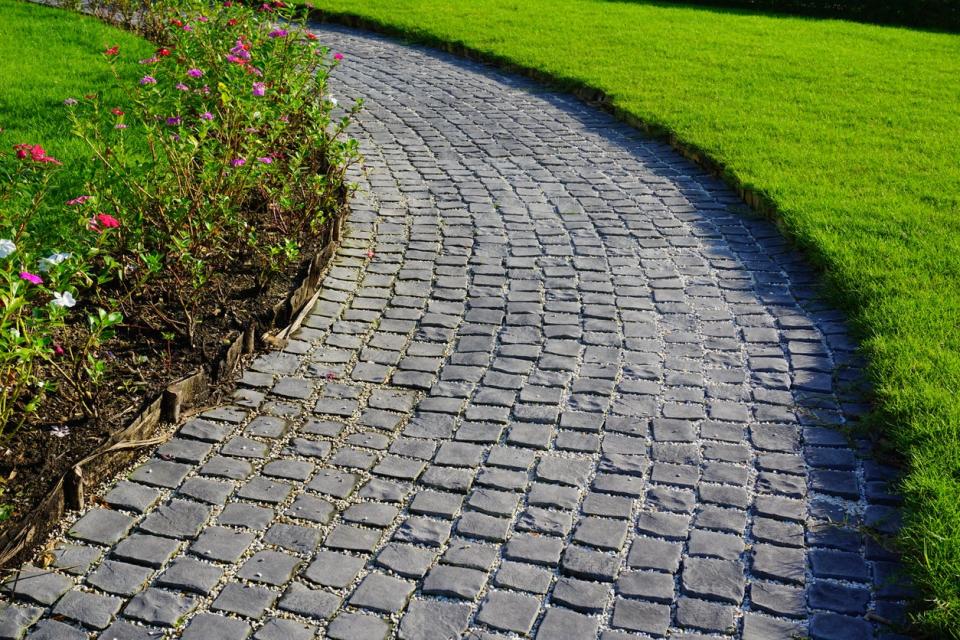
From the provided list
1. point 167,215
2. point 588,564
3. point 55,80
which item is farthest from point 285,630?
point 55,80

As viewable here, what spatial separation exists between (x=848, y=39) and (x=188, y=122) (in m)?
9.38

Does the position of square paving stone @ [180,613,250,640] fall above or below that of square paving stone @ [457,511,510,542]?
below

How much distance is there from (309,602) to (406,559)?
393 mm

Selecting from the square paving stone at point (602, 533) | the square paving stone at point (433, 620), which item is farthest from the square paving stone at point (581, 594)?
the square paving stone at point (433, 620)

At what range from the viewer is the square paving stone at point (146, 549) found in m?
3.42

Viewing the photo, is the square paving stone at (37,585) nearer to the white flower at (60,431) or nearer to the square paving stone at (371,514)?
the white flower at (60,431)

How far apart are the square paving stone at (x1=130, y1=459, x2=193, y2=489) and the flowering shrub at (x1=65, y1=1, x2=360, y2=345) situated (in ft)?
2.80

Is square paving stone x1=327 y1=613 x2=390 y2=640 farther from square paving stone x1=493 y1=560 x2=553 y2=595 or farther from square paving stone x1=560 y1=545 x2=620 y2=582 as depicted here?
square paving stone x1=560 y1=545 x2=620 y2=582

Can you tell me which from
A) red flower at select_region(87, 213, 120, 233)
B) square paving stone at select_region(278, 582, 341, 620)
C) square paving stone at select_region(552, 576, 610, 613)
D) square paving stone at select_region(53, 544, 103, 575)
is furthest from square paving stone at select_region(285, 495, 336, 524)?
red flower at select_region(87, 213, 120, 233)

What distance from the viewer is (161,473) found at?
12.8 feet

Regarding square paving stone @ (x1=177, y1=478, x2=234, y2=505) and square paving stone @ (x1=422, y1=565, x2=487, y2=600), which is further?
square paving stone @ (x1=177, y1=478, x2=234, y2=505)

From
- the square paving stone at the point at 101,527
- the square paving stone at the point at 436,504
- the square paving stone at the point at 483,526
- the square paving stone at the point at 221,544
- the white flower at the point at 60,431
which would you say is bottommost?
the square paving stone at the point at 101,527

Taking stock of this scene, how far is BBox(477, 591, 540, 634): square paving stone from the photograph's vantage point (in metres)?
3.19

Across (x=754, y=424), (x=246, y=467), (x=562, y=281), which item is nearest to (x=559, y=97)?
(x=562, y=281)
